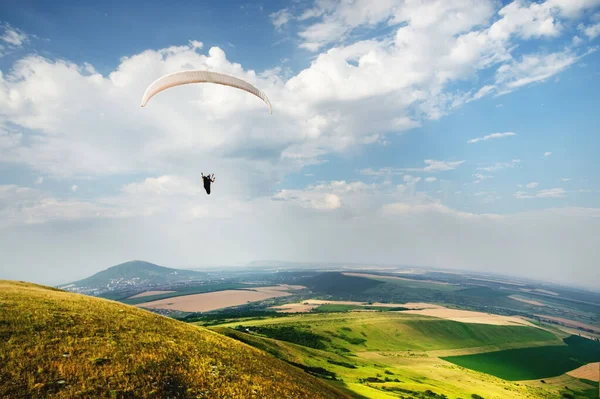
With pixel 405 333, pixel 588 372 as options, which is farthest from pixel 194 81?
pixel 588 372

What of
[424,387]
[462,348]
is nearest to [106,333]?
[424,387]

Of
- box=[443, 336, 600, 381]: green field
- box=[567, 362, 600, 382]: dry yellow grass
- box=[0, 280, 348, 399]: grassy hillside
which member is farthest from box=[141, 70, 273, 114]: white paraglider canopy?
box=[567, 362, 600, 382]: dry yellow grass

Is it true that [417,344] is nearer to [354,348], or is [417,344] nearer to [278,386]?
[354,348]

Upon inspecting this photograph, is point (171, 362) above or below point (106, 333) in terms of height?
below

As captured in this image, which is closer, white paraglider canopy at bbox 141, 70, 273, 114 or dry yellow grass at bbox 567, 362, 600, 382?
white paraglider canopy at bbox 141, 70, 273, 114

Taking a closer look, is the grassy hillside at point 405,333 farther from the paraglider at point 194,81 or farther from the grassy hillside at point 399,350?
the paraglider at point 194,81

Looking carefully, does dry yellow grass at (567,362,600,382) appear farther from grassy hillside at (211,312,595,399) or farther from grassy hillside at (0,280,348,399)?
grassy hillside at (0,280,348,399)
